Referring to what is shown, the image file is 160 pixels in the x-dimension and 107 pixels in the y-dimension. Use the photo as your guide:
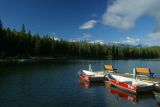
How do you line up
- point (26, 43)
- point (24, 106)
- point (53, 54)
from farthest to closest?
point (53, 54) < point (26, 43) < point (24, 106)

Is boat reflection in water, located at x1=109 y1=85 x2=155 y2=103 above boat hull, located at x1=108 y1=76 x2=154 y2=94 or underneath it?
underneath

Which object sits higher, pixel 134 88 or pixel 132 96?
pixel 134 88

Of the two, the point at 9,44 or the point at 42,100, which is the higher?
the point at 9,44

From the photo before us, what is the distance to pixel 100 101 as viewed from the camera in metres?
27.4

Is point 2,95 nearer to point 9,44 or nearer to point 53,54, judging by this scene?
point 9,44

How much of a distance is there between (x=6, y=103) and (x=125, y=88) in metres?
17.6

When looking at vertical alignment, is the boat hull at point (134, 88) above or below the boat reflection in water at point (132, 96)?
above

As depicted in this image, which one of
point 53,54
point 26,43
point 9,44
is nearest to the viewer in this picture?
point 9,44

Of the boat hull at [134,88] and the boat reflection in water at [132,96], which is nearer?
the boat reflection in water at [132,96]

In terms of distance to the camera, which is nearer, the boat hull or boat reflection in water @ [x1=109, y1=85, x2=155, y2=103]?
boat reflection in water @ [x1=109, y1=85, x2=155, y2=103]

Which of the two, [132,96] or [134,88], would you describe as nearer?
[132,96]

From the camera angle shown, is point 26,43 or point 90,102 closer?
point 90,102

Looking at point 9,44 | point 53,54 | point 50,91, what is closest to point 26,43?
point 9,44

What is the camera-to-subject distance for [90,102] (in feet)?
87.8
